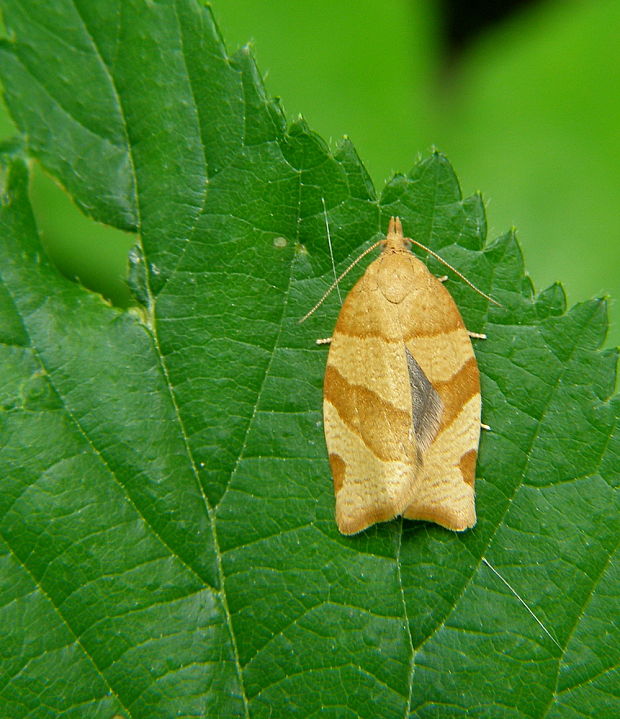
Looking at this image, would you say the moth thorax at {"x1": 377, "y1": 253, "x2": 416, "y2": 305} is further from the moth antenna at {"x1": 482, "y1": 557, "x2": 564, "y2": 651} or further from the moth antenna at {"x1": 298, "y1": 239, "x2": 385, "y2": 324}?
the moth antenna at {"x1": 482, "y1": 557, "x2": 564, "y2": 651}

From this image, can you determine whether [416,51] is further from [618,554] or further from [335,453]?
[618,554]

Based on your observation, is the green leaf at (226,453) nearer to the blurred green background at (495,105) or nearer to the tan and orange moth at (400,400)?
the tan and orange moth at (400,400)

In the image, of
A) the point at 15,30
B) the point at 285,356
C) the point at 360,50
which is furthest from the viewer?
the point at 360,50

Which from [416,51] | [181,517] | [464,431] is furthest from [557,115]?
[181,517]

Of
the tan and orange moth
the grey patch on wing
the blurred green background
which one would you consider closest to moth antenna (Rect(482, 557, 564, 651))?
the tan and orange moth

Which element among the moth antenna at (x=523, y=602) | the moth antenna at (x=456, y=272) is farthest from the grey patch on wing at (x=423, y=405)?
the moth antenna at (x=523, y=602)

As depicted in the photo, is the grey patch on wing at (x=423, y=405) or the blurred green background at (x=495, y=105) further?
the blurred green background at (x=495, y=105)
